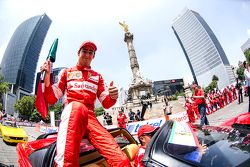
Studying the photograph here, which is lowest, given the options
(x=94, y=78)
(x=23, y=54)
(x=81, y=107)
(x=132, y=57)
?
(x=81, y=107)

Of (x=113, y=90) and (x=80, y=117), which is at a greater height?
(x=113, y=90)

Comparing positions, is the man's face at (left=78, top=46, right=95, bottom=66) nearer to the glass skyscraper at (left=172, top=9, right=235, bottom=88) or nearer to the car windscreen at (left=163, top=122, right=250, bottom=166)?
the car windscreen at (left=163, top=122, right=250, bottom=166)

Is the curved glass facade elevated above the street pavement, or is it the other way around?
the curved glass facade

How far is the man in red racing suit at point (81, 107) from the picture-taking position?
238cm

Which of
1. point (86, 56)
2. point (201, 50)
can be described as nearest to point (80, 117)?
point (86, 56)

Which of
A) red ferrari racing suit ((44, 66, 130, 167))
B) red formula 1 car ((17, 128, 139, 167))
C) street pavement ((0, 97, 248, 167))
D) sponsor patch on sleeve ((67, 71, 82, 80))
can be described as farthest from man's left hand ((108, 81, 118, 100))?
street pavement ((0, 97, 248, 167))

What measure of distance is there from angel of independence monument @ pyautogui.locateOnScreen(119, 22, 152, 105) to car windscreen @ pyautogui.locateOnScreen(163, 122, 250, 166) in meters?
45.2

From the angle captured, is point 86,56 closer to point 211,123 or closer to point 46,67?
point 46,67

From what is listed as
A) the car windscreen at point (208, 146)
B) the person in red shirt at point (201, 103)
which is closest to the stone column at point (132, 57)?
the person in red shirt at point (201, 103)

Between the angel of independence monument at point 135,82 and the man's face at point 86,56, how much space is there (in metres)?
44.3

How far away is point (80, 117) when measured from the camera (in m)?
2.52

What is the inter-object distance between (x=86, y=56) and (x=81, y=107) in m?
0.90

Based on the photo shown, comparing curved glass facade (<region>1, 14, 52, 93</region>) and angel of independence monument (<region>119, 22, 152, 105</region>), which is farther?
curved glass facade (<region>1, 14, 52, 93</region>)

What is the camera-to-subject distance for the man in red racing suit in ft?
7.80
